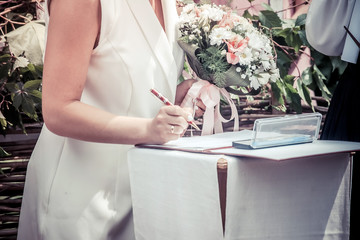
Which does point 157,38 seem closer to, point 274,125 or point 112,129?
point 112,129

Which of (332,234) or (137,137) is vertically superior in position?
(137,137)

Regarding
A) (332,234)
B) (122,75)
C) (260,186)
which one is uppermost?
(122,75)

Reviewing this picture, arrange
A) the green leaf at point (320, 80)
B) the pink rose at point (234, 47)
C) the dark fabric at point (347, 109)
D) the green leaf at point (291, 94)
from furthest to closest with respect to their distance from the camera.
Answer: the green leaf at point (320, 80)
the green leaf at point (291, 94)
the dark fabric at point (347, 109)
the pink rose at point (234, 47)

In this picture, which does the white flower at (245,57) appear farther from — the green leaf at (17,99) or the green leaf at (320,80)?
the green leaf at (320,80)

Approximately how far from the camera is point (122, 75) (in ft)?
4.06

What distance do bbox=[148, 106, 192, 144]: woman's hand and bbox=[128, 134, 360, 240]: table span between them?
61 millimetres

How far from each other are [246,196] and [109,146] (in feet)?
1.50

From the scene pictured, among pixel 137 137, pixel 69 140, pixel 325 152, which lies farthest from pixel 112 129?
pixel 325 152

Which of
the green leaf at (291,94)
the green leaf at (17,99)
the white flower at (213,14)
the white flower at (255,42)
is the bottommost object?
the green leaf at (291,94)

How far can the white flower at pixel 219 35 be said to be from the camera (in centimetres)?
130

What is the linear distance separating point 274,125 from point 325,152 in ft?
0.44

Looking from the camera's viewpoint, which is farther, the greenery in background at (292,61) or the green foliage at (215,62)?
the greenery in background at (292,61)

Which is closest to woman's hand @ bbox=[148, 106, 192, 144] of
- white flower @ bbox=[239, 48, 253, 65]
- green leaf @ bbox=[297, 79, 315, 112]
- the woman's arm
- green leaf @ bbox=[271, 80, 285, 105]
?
the woman's arm

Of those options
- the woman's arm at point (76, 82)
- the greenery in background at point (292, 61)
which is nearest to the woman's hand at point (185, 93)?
the woman's arm at point (76, 82)
